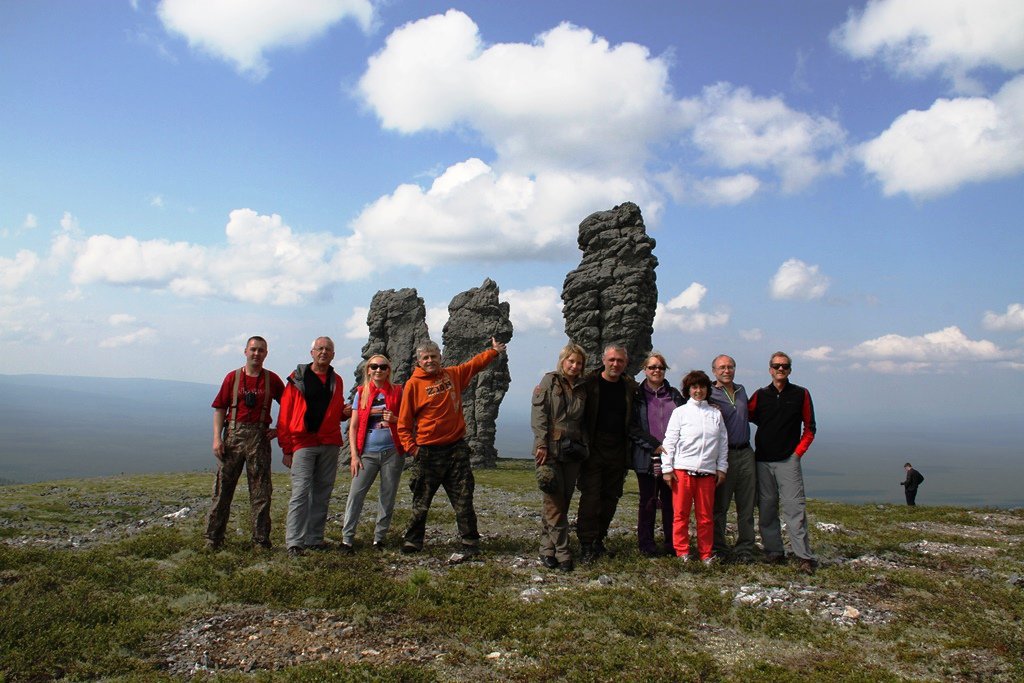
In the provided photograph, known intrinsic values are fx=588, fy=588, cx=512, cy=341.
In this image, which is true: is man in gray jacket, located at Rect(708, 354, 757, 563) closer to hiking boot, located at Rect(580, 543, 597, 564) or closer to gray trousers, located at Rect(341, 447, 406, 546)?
hiking boot, located at Rect(580, 543, 597, 564)

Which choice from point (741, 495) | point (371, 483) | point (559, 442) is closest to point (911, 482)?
point (741, 495)

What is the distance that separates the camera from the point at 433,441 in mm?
10820

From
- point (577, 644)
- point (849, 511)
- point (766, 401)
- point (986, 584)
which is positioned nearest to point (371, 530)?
point (577, 644)

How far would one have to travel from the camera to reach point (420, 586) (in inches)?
352

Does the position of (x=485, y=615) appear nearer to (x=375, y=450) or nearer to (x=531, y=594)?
(x=531, y=594)

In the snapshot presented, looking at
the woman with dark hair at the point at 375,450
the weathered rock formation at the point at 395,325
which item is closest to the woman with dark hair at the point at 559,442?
the woman with dark hair at the point at 375,450

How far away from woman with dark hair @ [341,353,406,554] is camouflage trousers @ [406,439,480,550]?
531 mm

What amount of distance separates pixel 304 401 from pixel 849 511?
63.1 ft

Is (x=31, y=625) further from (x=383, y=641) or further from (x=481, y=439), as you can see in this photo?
(x=481, y=439)

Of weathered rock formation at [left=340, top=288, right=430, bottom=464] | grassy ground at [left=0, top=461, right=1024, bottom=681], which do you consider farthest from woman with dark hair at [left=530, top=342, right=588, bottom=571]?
weathered rock formation at [left=340, top=288, right=430, bottom=464]

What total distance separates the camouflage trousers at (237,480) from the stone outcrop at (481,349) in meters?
35.4

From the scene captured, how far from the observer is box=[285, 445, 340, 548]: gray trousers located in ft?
35.6

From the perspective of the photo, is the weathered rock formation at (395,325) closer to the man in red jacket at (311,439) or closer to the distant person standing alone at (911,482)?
the distant person standing alone at (911,482)

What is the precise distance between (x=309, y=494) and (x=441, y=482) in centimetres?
247
